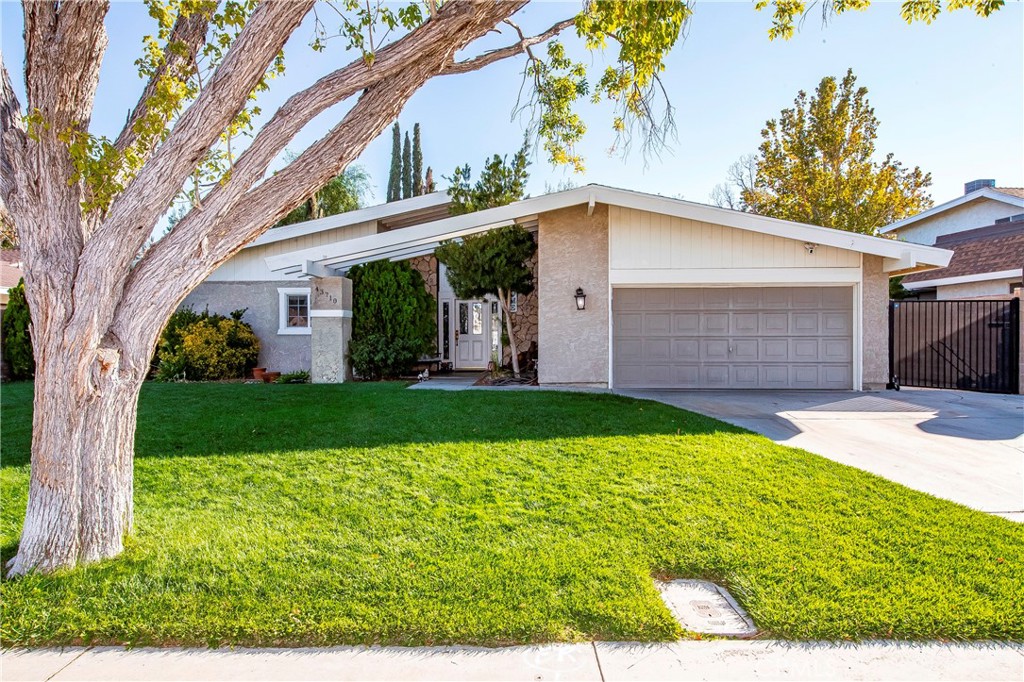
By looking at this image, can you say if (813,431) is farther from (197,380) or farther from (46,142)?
(197,380)

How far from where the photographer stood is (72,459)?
3400 mm

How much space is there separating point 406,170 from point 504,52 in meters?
25.8

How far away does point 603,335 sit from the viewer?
10.5m

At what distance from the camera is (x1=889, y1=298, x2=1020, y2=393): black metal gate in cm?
1090

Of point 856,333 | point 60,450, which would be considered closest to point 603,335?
point 856,333

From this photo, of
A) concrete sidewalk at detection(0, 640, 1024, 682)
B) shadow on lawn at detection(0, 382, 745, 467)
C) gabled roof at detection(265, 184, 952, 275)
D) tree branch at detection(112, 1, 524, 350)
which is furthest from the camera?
gabled roof at detection(265, 184, 952, 275)

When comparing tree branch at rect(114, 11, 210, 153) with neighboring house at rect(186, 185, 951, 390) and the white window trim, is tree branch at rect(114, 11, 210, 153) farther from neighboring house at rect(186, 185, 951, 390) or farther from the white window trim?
the white window trim

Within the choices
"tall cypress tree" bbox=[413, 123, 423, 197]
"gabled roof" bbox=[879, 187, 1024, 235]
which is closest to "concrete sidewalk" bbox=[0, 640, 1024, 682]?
"gabled roof" bbox=[879, 187, 1024, 235]

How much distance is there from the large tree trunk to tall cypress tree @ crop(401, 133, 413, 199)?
89.3ft

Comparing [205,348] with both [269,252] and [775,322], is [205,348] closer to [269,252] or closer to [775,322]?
[269,252]

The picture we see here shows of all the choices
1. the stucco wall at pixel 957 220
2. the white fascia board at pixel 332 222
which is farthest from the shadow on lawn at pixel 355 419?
the stucco wall at pixel 957 220

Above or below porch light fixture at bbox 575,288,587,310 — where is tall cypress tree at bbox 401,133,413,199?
above

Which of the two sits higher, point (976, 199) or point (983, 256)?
point (976, 199)

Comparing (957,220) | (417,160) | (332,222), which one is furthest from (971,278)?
(417,160)
